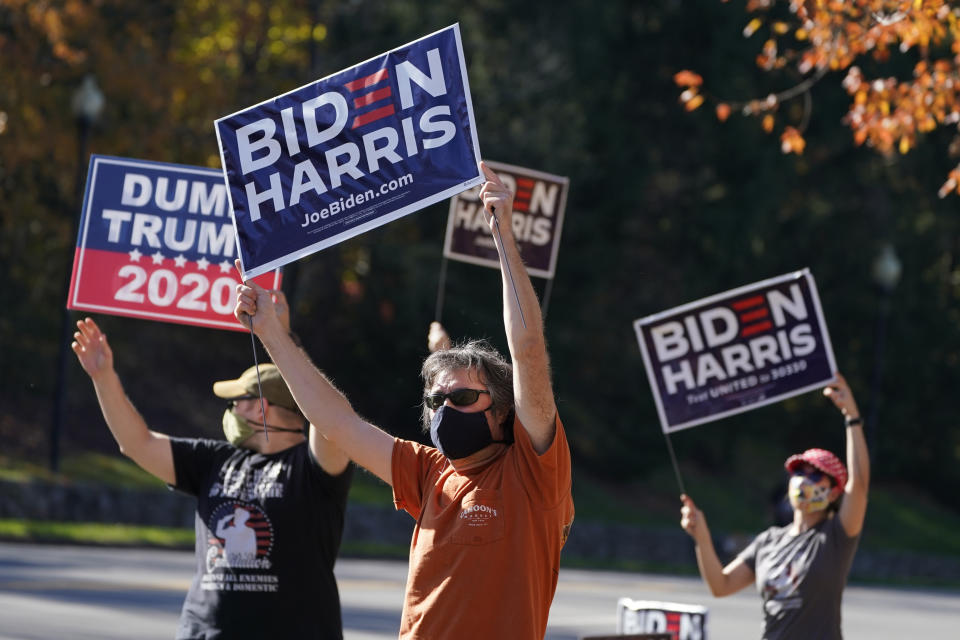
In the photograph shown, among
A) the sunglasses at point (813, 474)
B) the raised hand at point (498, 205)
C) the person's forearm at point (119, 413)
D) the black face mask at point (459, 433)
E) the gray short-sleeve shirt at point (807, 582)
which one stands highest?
the raised hand at point (498, 205)

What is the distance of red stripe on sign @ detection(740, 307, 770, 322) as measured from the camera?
26.7 ft

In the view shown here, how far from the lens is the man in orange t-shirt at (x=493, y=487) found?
405 centimetres

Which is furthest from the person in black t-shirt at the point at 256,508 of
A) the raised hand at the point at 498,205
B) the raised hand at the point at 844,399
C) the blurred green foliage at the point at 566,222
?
the blurred green foliage at the point at 566,222

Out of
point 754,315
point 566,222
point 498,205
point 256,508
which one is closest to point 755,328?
point 754,315

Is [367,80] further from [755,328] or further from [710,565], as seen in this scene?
[755,328]

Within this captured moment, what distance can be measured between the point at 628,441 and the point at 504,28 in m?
8.49

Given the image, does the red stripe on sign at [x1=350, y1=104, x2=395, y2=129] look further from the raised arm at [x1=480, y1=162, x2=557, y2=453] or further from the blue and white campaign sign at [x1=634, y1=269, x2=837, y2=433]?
the blue and white campaign sign at [x1=634, y1=269, x2=837, y2=433]

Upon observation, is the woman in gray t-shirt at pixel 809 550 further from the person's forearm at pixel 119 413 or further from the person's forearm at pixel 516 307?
the person's forearm at pixel 516 307

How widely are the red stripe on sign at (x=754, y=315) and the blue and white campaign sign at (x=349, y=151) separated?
3.51m

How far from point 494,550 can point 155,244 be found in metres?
2.99

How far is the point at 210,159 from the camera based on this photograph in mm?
26062

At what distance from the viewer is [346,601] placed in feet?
49.0

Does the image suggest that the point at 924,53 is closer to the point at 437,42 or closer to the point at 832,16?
the point at 832,16

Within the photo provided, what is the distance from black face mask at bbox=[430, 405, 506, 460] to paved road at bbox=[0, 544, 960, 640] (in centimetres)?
720
